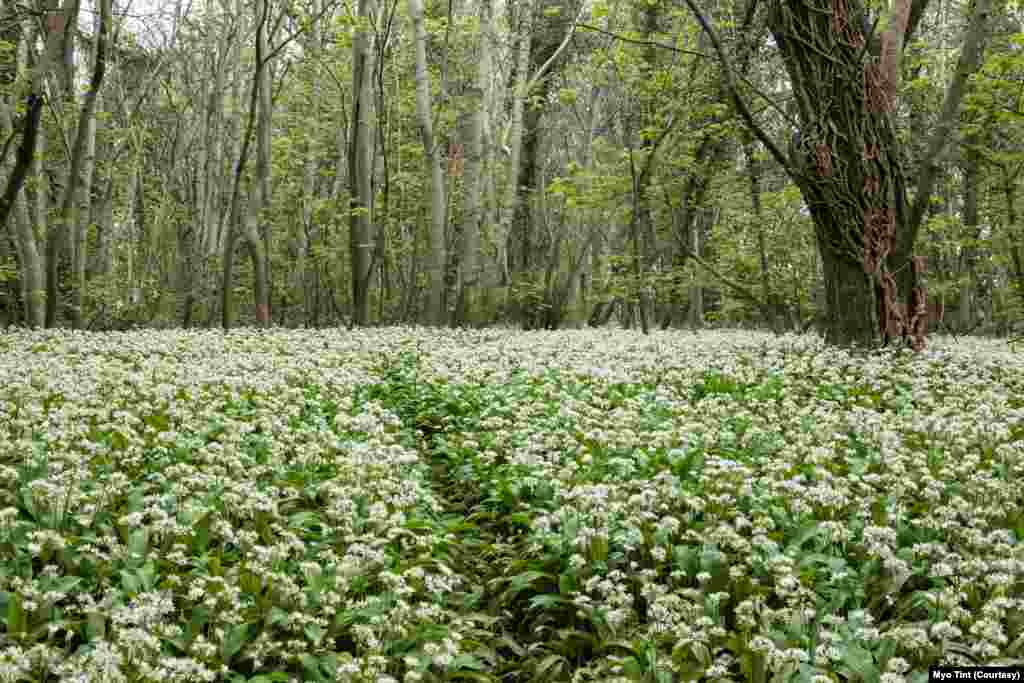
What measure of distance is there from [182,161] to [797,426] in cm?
2820

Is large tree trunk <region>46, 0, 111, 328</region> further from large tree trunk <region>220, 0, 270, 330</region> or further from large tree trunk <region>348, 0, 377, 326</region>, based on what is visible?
large tree trunk <region>348, 0, 377, 326</region>

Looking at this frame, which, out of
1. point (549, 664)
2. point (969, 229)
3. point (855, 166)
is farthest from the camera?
point (969, 229)

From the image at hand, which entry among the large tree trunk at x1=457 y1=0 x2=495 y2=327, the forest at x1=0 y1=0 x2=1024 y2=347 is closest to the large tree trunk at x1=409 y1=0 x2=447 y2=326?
the forest at x1=0 y1=0 x2=1024 y2=347

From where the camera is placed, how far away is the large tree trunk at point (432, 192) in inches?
708

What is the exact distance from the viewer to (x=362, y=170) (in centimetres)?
1764

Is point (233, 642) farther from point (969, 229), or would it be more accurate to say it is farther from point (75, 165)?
point (969, 229)

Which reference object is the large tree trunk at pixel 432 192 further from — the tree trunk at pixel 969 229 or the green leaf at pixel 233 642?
the green leaf at pixel 233 642

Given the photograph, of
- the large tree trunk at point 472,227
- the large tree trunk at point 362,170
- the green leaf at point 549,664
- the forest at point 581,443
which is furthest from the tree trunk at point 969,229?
the green leaf at point 549,664

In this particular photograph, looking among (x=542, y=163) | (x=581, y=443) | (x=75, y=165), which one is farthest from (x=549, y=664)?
(x=542, y=163)

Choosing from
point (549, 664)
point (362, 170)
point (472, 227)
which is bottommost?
point (549, 664)

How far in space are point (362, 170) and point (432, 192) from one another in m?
1.60

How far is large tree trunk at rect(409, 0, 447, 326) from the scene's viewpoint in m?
18.0

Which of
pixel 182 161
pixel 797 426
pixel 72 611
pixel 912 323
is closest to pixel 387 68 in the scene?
pixel 182 161

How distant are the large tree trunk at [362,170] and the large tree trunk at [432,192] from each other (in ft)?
3.44
